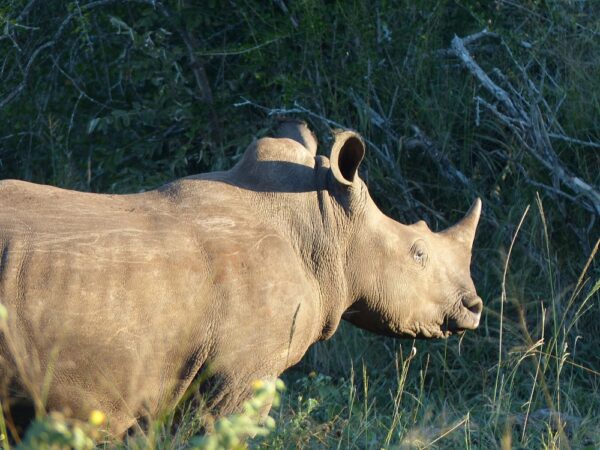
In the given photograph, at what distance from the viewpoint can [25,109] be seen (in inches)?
295

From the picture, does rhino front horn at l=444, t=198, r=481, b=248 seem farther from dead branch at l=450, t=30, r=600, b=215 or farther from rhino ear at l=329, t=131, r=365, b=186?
dead branch at l=450, t=30, r=600, b=215

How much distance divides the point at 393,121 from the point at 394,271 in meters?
2.41

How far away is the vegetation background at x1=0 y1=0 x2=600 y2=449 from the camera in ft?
18.8

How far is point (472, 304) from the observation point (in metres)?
4.51

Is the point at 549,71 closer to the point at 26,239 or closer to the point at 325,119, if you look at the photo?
the point at 325,119

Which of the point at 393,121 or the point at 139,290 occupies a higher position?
the point at 139,290

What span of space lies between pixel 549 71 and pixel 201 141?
213 centimetres

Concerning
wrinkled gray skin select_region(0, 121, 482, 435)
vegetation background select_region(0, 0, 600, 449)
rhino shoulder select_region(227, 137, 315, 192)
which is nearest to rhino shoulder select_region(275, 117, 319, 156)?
wrinkled gray skin select_region(0, 121, 482, 435)

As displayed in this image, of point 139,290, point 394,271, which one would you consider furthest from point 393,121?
point 139,290

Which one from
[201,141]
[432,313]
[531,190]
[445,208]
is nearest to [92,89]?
[201,141]

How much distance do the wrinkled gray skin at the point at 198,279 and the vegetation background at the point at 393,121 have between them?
0.90 m

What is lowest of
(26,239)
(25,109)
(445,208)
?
(445,208)

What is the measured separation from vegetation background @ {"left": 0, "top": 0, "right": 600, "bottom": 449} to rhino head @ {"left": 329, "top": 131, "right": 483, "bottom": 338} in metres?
0.59

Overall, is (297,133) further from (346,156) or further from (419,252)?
(419,252)
